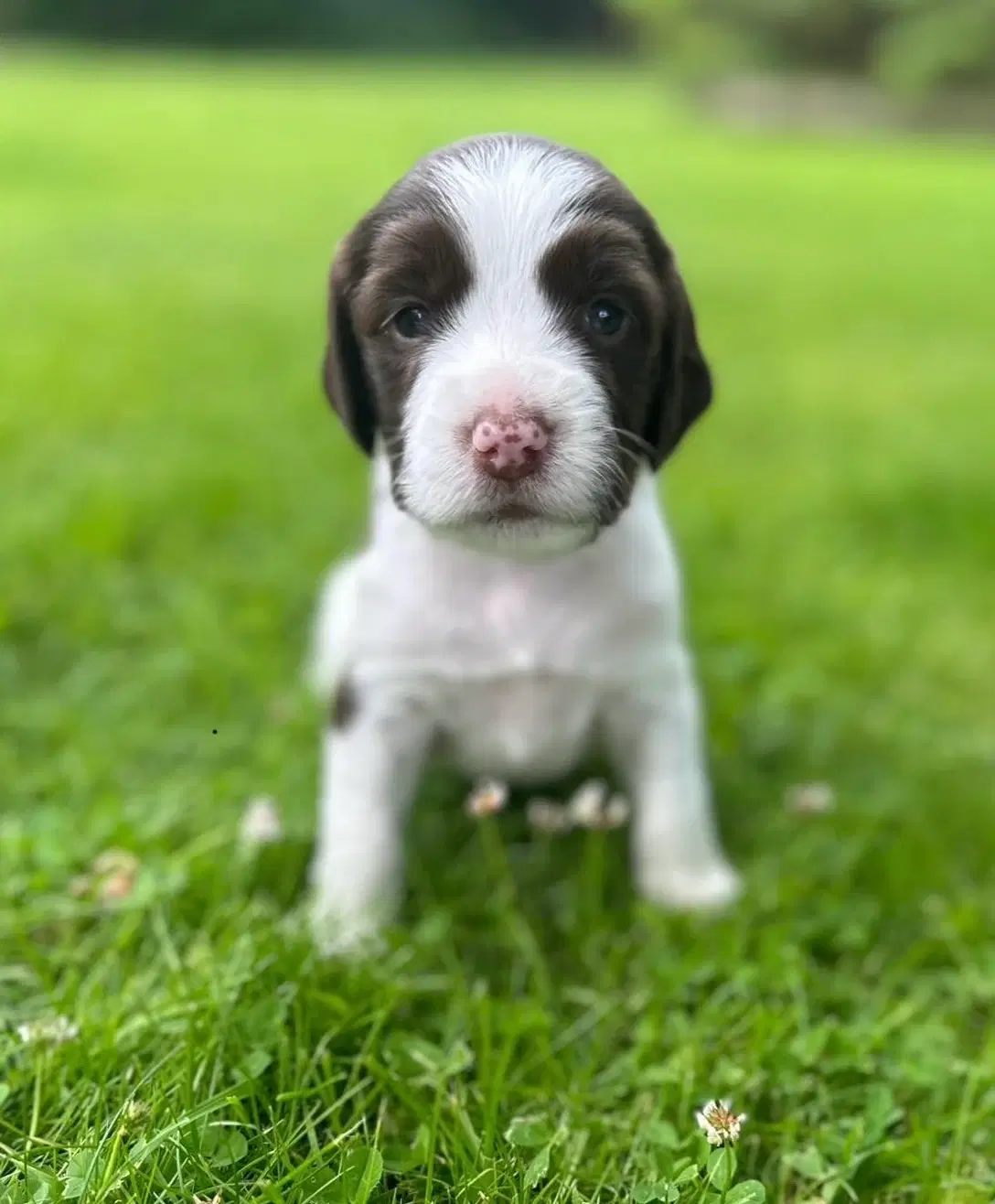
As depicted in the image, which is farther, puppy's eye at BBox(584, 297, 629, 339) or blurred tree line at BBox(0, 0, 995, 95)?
blurred tree line at BBox(0, 0, 995, 95)

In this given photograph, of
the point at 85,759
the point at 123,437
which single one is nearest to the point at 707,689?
the point at 85,759

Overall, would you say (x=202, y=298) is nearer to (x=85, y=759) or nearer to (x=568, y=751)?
(x=85, y=759)

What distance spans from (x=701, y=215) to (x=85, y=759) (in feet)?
13.5

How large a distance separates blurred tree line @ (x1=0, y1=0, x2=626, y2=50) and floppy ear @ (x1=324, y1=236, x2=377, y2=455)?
9.42 feet

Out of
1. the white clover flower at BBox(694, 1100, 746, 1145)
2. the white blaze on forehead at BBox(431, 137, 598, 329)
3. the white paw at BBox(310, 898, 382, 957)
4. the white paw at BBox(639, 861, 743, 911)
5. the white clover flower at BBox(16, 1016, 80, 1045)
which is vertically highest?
the white blaze on forehead at BBox(431, 137, 598, 329)

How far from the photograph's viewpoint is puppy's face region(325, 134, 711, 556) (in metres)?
1.80

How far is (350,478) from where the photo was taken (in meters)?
4.89

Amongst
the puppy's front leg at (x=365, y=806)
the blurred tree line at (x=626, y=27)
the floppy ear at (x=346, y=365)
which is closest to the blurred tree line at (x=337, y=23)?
the blurred tree line at (x=626, y=27)

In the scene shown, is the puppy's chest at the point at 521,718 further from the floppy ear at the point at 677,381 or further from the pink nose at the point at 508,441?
the pink nose at the point at 508,441

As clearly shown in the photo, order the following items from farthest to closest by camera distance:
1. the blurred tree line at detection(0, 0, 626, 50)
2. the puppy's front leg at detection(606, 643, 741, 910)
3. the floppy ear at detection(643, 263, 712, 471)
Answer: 1. the blurred tree line at detection(0, 0, 626, 50)
2. the puppy's front leg at detection(606, 643, 741, 910)
3. the floppy ear at detection(643, 263, 712, 471)

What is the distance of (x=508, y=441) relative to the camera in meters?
1.76

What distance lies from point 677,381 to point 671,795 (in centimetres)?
100

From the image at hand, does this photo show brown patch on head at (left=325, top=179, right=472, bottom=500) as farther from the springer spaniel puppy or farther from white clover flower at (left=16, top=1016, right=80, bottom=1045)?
white clover flower at (left=16, top=1016, right=80, bottom=1045)

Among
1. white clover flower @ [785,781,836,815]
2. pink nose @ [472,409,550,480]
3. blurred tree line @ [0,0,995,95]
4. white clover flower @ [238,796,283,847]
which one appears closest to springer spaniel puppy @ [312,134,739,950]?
pink nose @ [472,409,550,480]
